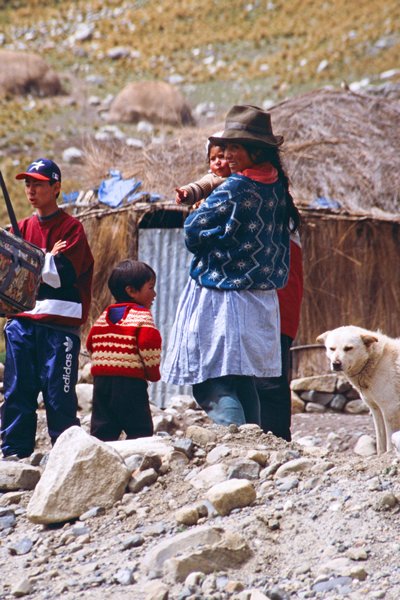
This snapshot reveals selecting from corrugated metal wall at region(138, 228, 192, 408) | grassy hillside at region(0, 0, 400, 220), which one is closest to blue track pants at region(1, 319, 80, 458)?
corrugated metal wall at region(138, 228, 192, 408)

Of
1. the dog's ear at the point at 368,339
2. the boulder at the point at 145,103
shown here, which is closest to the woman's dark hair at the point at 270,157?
the dog's ear at the point at 368,339

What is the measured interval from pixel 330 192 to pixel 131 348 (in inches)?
226

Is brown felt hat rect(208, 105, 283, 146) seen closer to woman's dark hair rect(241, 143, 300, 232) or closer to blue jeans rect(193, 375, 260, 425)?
woman's dark hair rect(241, 143, 300, 232)

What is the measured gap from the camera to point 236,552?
149 inches

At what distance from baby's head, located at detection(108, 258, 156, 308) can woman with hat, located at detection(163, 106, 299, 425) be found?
0.98 feet

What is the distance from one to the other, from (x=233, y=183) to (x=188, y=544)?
1893 mm

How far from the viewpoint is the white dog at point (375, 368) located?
6.50 metres

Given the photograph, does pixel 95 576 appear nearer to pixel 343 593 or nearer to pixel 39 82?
pixel 343 593

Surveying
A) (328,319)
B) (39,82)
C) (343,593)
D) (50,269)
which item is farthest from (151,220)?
(39,82)

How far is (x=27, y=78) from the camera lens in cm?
3456

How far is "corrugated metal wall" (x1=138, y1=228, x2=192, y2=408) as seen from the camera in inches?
371

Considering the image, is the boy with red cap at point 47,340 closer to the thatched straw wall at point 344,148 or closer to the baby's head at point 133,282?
the baby's head at point 133,282

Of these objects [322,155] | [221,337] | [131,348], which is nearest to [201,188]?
[221,337]

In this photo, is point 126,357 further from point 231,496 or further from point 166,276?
point 166,276
